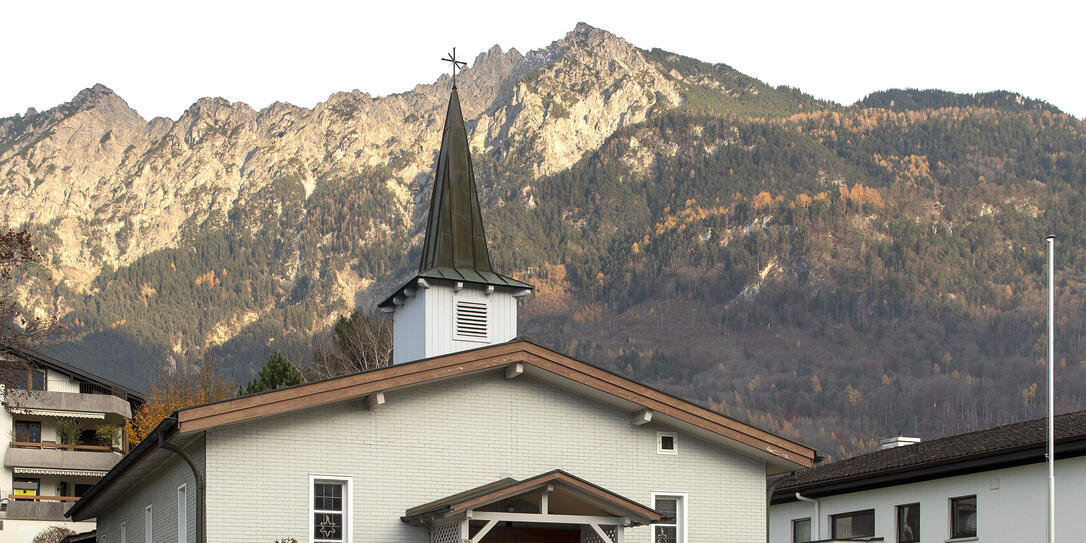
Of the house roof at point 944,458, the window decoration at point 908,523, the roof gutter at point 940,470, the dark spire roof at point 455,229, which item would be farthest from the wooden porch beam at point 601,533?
the window decoration at point 908,523

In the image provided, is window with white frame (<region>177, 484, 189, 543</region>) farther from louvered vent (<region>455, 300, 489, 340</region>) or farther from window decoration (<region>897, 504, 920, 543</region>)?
window decoration (<region>897, 504, 920, 543</region>)

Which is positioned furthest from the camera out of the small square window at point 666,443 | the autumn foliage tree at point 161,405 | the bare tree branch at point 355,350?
the bare tree branch at point 355,350

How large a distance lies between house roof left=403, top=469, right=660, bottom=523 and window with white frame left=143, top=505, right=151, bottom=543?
6.65 m

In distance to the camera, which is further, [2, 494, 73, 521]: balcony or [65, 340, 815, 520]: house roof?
[2, 494, 73, 521]: balcony

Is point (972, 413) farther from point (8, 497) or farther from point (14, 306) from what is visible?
point (14, 306)

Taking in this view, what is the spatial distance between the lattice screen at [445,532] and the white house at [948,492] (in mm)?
7679

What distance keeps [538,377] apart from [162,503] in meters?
7.72

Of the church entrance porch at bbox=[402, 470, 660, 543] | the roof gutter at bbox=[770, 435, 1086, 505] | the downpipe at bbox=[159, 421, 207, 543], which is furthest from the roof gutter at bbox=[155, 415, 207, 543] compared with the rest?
the roof gutter at bbox=[770, 435, 1086, 505]

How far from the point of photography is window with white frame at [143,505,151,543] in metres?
27.4

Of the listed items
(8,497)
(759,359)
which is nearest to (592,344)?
(759,359)

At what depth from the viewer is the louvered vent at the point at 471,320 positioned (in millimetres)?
30875

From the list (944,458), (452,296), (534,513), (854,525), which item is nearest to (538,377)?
(534,513)

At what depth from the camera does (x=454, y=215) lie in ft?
112

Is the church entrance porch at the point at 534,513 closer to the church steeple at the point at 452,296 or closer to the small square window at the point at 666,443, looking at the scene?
the small square window at the point at 666,443
